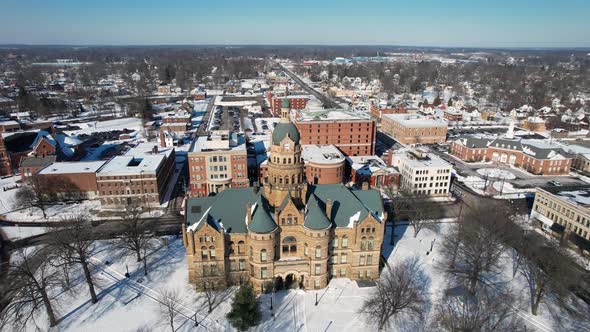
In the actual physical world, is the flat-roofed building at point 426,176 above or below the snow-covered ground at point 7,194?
above

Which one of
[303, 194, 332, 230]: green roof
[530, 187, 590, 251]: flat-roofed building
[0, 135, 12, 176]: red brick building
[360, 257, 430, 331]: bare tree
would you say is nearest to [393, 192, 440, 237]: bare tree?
[360, 257, 430, 331]: bare tree

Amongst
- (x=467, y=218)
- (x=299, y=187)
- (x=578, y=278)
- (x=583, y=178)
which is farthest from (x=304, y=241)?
(x=583, y=178)

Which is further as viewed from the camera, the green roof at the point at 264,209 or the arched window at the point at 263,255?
the arched window at the point at 263,255

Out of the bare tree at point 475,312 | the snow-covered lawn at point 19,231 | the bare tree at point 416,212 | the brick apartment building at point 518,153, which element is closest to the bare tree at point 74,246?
the snow-covered lawn at point 19,231

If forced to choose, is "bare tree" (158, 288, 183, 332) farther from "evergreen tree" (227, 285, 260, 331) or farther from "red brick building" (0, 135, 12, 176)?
"red brick building" (0, 135, 12, 176)

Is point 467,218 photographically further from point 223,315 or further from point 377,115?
point 377,115

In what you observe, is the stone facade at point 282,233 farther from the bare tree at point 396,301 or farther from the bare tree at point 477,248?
the bare tree at point 477,248

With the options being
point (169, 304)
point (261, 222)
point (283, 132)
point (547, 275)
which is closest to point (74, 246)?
point (169, 304)

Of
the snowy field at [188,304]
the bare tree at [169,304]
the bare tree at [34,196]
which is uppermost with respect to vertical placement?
the bare tree at [34,196]
